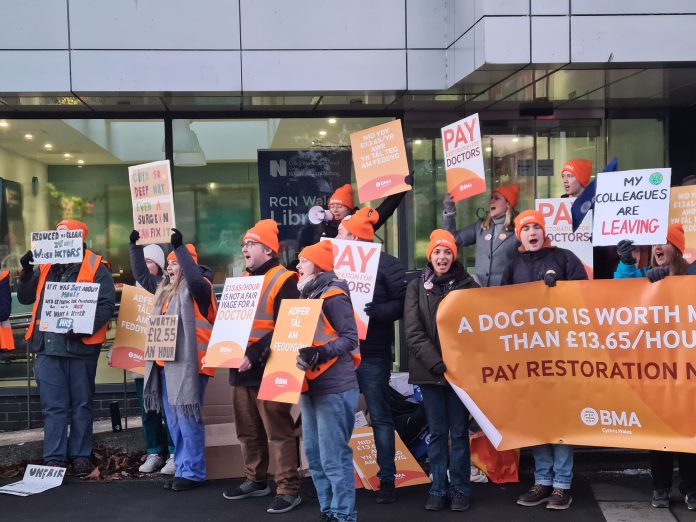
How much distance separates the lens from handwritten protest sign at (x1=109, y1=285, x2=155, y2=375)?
307 inches

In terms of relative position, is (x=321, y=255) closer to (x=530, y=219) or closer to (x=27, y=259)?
(x=530, y=219)

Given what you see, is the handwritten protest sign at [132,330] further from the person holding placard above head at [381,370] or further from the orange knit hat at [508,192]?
the orange knit hat at [508,192]

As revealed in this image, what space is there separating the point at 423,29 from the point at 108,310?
14.8 ft

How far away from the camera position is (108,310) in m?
7.64

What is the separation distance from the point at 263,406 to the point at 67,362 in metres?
2.26

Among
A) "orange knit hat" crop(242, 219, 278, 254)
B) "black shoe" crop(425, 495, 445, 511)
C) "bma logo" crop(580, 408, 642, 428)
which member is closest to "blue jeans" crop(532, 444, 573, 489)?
"bma logo" crop(580, 408, 642, 428)

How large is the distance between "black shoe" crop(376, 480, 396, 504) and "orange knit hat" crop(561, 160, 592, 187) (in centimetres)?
316

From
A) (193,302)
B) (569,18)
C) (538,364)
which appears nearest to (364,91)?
(569,18)

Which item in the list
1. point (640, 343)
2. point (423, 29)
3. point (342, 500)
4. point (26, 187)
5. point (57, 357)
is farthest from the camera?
point (26, 187)

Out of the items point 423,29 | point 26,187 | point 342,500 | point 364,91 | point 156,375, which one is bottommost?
point 342,500

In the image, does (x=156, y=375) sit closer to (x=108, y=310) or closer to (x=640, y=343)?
(x=108, y=310)

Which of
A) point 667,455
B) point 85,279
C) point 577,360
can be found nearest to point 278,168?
point 85,279

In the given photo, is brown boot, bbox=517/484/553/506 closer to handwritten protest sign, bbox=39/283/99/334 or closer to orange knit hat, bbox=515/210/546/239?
orange knit hat, bbox=515/210/546/239

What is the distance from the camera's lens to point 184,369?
694cm
